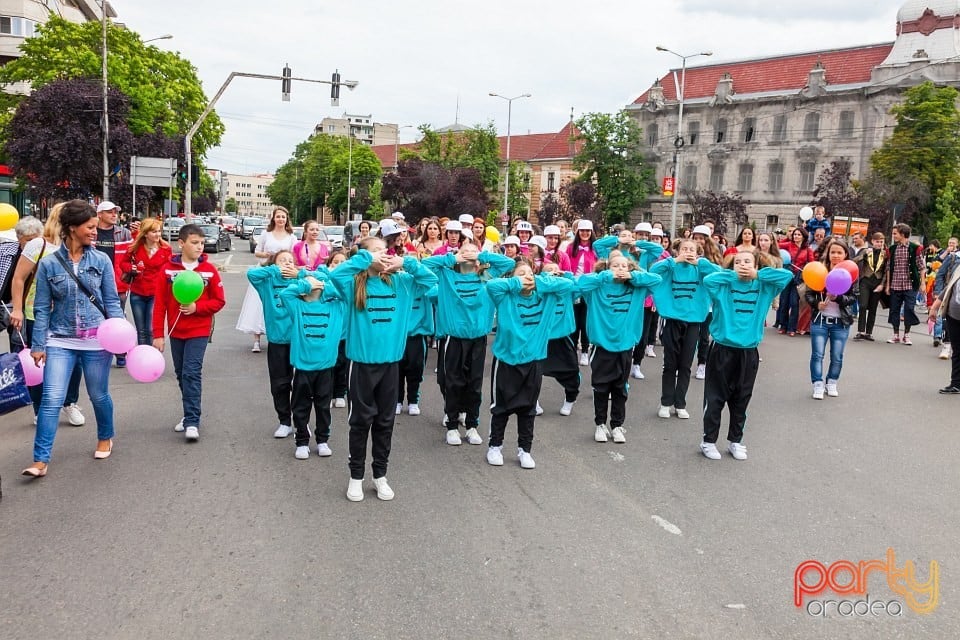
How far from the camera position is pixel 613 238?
865 centimetres

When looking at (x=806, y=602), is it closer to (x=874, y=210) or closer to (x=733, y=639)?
(x=733, y=639)

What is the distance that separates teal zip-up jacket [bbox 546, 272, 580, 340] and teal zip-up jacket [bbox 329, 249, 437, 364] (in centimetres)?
153

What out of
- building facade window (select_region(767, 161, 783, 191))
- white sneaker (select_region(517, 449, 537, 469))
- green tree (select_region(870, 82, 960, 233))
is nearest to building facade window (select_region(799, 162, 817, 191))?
building facade window (select_region(767, 161, 783, 191))

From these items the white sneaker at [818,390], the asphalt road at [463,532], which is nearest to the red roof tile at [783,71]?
the white sneaker at [818,390]

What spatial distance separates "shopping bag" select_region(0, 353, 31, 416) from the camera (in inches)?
205

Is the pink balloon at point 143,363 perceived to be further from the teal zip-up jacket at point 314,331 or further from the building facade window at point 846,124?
the building facade window at point 846,124

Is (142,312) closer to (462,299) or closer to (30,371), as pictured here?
(30,371)

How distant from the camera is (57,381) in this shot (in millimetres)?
5363

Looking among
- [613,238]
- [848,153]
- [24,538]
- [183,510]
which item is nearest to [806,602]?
[183,510]

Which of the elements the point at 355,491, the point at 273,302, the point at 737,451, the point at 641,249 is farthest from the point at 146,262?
the point at 737,451

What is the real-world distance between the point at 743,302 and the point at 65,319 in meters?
5.24

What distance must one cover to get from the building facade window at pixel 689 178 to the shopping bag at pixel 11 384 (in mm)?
65462

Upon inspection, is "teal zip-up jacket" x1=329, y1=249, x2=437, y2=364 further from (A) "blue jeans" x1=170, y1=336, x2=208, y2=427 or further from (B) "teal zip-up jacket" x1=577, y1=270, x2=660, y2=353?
(B) "teal zip-up jacket" x1=577, y1=270, x2=660, y2=353

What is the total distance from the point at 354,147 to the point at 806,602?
295ft
